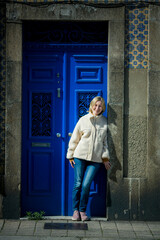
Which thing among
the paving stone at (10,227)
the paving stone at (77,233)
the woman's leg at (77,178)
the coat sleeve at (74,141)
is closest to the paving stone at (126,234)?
the paving stone at (77,233)

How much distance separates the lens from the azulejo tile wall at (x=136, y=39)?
6.45 meters

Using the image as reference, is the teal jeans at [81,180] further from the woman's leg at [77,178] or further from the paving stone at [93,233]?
the paving stone at [93,233]

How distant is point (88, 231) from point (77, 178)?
2.74 feet

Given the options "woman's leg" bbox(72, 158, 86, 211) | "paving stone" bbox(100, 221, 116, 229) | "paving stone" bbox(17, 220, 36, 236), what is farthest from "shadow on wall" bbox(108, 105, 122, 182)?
"paving stone" bbox(17, 220, 36, 236)

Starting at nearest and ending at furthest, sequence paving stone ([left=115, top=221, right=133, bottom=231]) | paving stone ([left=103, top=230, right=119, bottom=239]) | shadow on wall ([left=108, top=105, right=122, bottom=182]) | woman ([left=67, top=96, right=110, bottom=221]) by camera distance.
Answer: paving stone ([left=103, top=230, right=119, bottom=239]), paving stone ([left=115, top=221, right=133, bottom=231]), woman ([left=67, top=96, right=110, bottom=221]), shadow on wall ([left=108, top=105, right=122, bottom=182])

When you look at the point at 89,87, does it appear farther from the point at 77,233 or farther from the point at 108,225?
the point at 77,233

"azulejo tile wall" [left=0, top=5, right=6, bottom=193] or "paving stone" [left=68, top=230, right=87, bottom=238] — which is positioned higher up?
"azulejo tile wall" [left=0, top=5, right=6, bottom=193]

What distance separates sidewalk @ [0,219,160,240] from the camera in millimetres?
5656

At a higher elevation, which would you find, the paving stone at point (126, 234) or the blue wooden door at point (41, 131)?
the blue wooden door at point (41, 131)

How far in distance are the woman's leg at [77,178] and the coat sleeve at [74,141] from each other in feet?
0.39

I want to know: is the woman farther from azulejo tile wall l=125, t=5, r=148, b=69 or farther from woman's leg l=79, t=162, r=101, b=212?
azulejo tile wall l=125, t=5, r=148, b=69

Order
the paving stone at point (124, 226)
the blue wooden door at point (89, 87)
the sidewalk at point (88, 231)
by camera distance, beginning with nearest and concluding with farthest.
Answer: the sidewalk at point (88, 231), the paving stone at point (124, 226), the blue wooden door at point (89, 87)

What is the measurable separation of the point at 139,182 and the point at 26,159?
176 centimetres

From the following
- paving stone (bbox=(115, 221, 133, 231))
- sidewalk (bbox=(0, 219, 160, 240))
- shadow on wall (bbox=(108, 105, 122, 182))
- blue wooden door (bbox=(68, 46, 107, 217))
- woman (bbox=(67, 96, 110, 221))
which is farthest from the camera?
blue wooden door (bbox=(68, 46, 107, 217))
